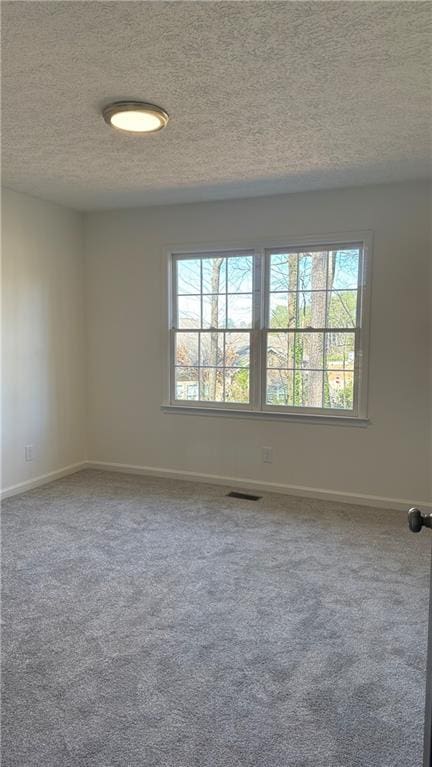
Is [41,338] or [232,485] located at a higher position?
[41,338]

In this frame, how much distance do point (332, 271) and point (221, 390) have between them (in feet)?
4.74

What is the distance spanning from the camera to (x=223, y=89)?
2396mm

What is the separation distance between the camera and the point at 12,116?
2.75 metres

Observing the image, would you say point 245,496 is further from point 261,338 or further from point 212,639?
point 212,639

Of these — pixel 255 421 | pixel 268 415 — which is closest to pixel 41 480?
pixel 255 421

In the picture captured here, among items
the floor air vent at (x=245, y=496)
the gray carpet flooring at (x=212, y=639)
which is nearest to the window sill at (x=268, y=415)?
the floor air vent at (x=245, y=496)

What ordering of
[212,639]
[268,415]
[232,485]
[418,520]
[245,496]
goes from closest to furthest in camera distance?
[418,520] < [212,639] < [245,496] < [268,415] < [232,485]

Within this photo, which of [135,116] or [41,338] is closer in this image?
[135,116]

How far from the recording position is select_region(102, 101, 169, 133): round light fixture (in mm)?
2555

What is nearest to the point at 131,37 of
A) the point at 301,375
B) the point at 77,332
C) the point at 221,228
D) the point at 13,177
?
the point at 13,177

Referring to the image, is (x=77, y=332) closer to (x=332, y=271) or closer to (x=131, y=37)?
(x=332, y=271)

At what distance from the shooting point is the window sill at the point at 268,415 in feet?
13.7

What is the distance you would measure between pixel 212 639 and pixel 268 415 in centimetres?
239

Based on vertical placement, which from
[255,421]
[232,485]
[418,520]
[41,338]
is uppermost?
[41,338]
